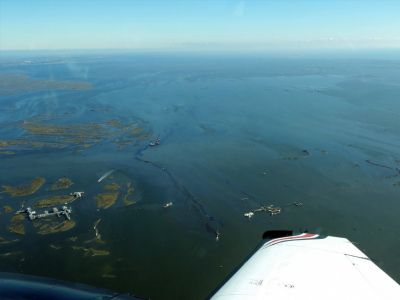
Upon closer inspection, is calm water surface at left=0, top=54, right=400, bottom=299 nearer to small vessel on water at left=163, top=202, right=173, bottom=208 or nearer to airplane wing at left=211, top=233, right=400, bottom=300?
small vessel on water at left=163, top=202, right=173, bottom=208

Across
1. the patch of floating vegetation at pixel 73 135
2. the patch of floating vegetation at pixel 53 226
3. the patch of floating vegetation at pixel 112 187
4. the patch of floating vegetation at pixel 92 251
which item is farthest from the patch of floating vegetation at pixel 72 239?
the patch of floating vegetation at pixel 73 135

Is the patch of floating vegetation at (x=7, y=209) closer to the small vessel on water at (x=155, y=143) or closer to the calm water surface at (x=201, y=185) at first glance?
the calm water surface at (x=201, y=185)

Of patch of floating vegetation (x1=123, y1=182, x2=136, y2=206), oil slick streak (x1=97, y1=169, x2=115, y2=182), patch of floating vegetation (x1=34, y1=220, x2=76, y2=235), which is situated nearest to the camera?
patch of floating vegetation (x1=34, y1=220, x2=76, y2=235)

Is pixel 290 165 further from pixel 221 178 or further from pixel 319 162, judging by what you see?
pixel 221 178

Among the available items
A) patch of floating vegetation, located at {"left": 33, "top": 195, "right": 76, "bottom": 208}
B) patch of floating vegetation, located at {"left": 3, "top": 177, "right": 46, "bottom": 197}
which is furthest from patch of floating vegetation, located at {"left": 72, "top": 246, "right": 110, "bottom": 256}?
patch of floating vegetation, located at {"left": 3, "top": 177, "right": 46, "bottom": 197}

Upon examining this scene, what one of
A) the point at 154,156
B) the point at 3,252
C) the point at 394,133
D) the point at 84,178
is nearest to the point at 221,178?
the point at 154,156

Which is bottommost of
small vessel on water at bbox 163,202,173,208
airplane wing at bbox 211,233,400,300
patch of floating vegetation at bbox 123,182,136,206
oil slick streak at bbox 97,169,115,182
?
small vessel on water at bbox 163,202,173,208
